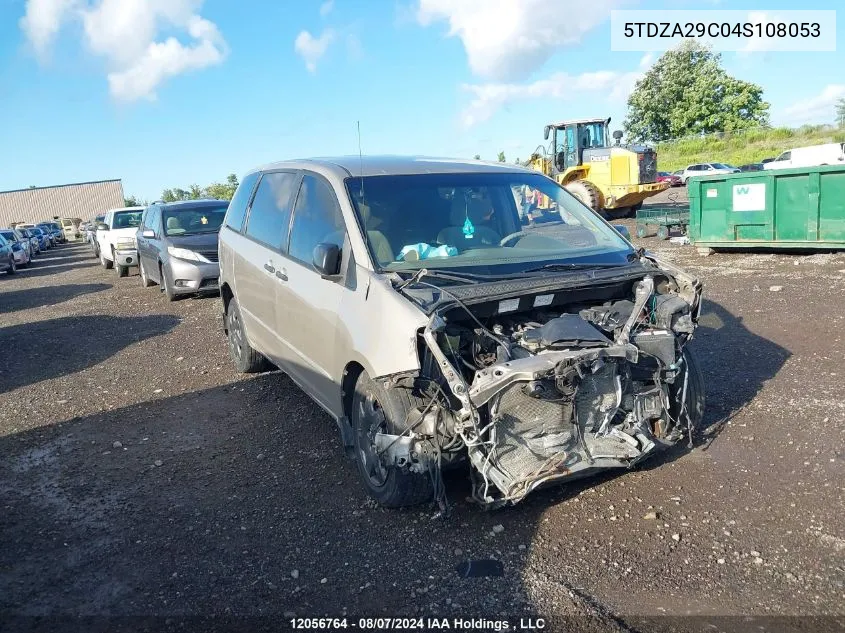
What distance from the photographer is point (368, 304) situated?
4.03 meters

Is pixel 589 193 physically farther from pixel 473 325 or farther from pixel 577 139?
pixel 473 325

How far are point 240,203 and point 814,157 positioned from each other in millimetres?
35503

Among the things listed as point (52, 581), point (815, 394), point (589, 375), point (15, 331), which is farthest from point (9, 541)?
point (15, 331)

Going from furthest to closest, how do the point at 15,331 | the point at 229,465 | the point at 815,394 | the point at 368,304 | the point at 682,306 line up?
1. the point at 15,331
2. the point at 815,394
3. the point at 229,465
4. the point at 682,306
5. the point at 368,304

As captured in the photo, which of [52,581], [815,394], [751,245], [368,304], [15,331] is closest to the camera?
[52,581]

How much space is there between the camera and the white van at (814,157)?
32.9m

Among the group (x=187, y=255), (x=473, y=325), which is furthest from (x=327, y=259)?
(x=187, y=255)

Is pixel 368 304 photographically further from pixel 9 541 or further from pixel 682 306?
pixel 9 541

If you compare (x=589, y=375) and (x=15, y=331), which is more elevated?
(x=589, y=375)

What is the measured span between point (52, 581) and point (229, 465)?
150 cm

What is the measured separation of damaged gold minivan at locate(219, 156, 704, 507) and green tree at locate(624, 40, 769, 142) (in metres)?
60.5

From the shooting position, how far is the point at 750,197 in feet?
44.8

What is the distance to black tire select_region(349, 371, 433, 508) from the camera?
3814 millimetres

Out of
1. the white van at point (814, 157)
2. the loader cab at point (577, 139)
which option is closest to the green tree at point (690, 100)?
the white van at point (814, 157)
